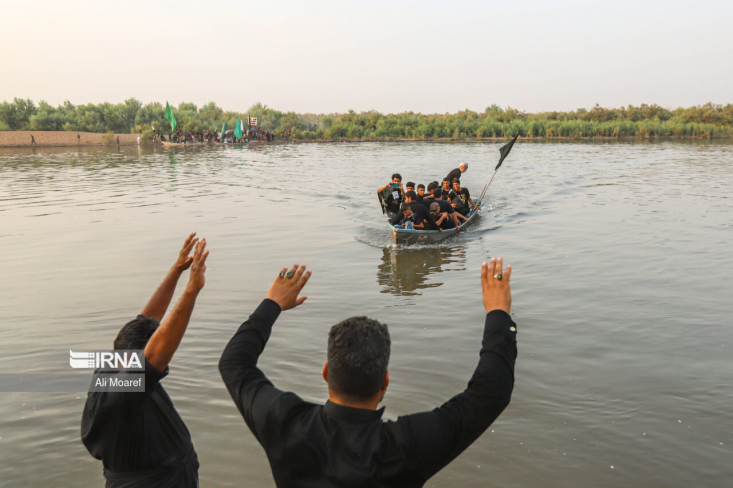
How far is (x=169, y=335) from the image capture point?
7.24ft

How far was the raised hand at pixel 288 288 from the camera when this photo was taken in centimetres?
215

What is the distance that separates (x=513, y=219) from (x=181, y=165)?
75.9 feet

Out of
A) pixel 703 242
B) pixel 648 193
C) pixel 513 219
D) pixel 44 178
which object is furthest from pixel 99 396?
pixel 44 178

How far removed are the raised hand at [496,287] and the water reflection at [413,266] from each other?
6.73 metres

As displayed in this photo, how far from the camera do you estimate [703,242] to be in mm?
11836

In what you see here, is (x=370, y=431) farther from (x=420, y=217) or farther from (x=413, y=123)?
(x=413, y=123)

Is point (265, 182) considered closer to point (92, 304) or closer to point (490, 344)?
point (92, 304)

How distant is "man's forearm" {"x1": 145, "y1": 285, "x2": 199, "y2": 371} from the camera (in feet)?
7.21

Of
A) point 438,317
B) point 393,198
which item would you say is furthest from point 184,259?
point 393,198

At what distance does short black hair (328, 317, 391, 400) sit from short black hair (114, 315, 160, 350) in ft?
3.60

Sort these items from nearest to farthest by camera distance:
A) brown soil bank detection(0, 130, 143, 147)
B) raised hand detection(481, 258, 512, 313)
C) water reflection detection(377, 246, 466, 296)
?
raised hand detection(481, 258, 512, 313) → water reflection detection(377, 246, 466, 296) → brown soil bank detection(0, 130, 143, 147)

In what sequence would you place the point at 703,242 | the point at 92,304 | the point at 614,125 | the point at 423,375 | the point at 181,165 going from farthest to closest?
the point at 614,125 < the point at 181,165 < the point at 703,242 < the point at 92,304 < the point at 423,375

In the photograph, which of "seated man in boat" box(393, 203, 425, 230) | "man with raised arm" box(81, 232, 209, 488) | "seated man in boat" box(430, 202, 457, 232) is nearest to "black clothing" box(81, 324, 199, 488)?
"man with raised arm" box(81, 232, 209, 488)

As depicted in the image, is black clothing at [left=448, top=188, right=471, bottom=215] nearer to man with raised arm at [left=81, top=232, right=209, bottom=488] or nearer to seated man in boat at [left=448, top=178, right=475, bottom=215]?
seated man in boat at [left=448, top=178, right=475, bottom=215]
